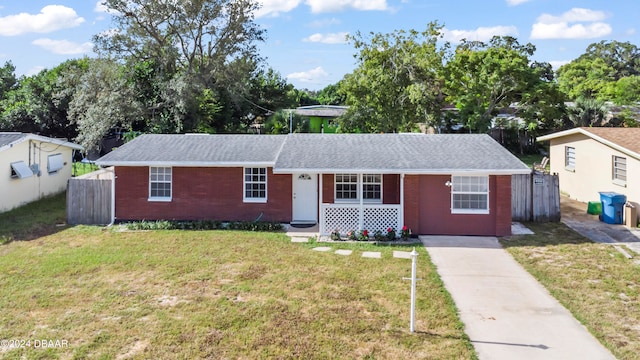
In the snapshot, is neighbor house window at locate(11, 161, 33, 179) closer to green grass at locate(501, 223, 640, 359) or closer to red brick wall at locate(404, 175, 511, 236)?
red brick wall at locate(404, 175, 511, 236)

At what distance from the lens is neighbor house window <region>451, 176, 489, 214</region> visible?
48.8ft

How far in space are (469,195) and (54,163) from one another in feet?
63.3

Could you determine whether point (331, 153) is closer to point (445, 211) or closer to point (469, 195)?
point (445, 211)

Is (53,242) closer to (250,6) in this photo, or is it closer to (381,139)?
(381,139)

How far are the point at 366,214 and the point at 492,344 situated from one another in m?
7.52

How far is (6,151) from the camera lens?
18344mm

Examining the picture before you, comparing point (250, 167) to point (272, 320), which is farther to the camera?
point (250, 167)

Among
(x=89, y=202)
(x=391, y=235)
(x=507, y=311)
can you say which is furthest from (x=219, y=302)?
(x=89, y=202)

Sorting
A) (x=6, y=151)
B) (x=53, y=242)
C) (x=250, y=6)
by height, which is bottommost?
(x=53, y=242)

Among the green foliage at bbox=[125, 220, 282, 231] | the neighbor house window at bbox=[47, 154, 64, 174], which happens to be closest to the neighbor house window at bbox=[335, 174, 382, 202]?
the green foliage at bbox=[125, 220, 282, 231]

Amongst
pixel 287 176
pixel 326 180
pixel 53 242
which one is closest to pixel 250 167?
pixel 287 176

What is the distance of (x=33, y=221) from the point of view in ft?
55.4

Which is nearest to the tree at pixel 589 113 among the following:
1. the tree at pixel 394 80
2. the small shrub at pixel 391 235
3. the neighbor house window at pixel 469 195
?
the tree at pixel 394 80

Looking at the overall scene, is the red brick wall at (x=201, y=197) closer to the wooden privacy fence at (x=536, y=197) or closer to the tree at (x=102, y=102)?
the wooden privacy fence at (x=536, y=197)
